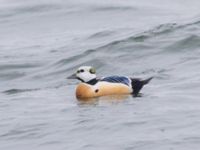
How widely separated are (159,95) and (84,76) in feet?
5.63

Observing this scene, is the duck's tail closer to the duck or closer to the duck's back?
the duck

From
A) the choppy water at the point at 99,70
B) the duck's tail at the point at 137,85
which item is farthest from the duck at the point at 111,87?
the choppy water at the point at 99,70

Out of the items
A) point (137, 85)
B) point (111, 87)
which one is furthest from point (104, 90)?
point (137, 85)

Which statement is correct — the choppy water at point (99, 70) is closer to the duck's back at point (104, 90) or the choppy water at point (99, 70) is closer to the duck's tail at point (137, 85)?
the duck's tail at point (137, 85)

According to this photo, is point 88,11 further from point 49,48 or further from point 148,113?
point 148,113

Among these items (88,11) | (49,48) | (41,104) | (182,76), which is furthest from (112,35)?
(41,104)

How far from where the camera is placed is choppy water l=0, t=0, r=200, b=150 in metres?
15.8

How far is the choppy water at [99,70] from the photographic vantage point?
1576 cm

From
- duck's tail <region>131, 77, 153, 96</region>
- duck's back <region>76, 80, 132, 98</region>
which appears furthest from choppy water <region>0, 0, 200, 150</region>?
duck's back <region>76, 80, 132, 98</region>

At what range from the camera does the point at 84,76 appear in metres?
19.6

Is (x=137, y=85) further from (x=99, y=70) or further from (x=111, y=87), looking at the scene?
(x=99, y=70)

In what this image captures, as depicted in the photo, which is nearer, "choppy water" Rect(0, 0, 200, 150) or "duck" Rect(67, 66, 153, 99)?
"choppy water" Rect(0, 0, 200, 150)

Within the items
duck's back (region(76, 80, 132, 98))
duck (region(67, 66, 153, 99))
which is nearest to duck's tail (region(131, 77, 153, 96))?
duck (region(67, 66, 153, 99))

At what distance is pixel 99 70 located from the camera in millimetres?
23422
